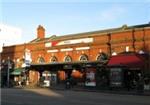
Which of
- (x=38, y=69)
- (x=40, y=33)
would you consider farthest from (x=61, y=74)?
(x=40, y=33)

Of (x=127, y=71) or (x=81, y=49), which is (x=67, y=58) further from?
(x=127, y=71)

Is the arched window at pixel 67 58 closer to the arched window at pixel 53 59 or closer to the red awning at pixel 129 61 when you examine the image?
the arched window at pixel 53 59

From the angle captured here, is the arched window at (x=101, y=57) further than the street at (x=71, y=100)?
Yes

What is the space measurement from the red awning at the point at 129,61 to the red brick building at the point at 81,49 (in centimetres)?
126

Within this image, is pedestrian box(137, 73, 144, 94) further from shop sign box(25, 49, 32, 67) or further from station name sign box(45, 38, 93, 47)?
shop sign box(25, 49, 32, 67)

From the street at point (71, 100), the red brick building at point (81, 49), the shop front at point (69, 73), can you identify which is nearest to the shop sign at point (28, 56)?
the red brick building at point (81, 49)

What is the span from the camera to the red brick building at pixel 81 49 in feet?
171

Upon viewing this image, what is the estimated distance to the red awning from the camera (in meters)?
48.3

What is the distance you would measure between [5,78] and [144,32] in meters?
30.3

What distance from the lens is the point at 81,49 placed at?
5953 centimetres

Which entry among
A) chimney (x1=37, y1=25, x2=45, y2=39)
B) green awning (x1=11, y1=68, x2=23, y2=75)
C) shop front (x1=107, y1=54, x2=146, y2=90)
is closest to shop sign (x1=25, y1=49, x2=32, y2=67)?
green awning (x1=11, y1=68, x2=23, y2=75)

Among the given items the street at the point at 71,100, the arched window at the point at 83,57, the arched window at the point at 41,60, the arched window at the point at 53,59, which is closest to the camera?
the street at the point at 71,100

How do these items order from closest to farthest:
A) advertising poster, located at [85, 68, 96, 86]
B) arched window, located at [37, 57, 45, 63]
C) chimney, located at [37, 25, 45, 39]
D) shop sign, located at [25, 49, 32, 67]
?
advertising poster, located at [85, 68, 96, 86] → shop sign, located at [25, 49, 32, 67] → arched window, located at [37, 57, 45, 63] → chimney, located at [37, 25, 45, 39]

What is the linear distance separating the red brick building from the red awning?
126 cm
